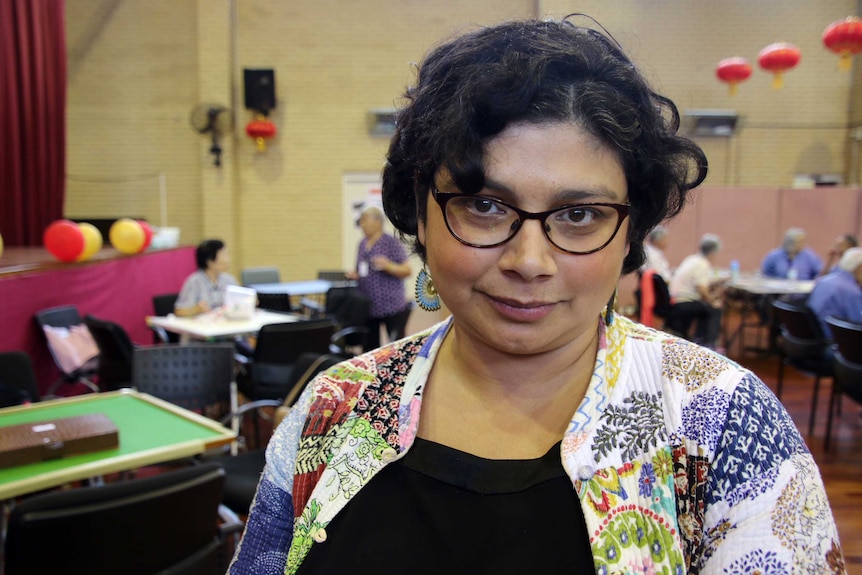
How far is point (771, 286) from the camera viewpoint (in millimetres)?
7184

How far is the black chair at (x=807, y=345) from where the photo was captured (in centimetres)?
481

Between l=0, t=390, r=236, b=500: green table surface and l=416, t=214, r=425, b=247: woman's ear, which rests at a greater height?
l=416, t=214, r=425, b=247: woman's ear

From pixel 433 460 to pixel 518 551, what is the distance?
0.54 feet

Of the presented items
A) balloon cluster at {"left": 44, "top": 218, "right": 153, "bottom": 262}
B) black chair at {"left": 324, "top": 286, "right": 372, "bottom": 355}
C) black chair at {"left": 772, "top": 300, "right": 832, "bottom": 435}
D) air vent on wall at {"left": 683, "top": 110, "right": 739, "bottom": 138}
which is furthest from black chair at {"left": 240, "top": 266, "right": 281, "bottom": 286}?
air vent on wall at {"left": 683, "top": 110, "right": 739, "bottom": 138}

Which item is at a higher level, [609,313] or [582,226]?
[582,226]

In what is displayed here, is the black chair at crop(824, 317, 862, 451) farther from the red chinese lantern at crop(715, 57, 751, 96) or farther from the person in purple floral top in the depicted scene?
the red chinese lantern at crop(715, 57, 751, 96)

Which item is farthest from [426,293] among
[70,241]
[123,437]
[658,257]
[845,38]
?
[845,38]

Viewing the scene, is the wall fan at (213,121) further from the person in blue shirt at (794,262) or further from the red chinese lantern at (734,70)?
the person in blue shirt at (794,262)

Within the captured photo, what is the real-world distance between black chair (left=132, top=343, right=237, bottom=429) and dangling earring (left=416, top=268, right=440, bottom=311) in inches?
95.5

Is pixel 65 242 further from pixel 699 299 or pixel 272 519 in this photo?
pixel 699 299

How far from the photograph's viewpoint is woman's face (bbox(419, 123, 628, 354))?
30.8 inches

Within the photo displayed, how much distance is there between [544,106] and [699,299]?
21.2 ft

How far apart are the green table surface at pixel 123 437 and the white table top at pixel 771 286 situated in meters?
6.27

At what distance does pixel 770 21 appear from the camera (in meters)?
9.45
